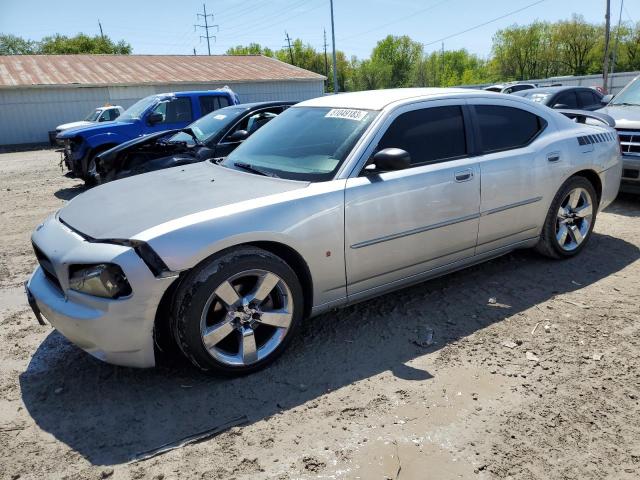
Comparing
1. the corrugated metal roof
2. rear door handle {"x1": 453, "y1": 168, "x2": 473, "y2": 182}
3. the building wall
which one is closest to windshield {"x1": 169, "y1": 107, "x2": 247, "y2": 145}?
rear door handle {"x1": 453, "y1": 168, "x2": 473, "y2": 182}

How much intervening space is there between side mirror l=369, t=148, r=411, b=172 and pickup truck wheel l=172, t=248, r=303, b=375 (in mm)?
927

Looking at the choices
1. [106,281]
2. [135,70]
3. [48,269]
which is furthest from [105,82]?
[106,281]

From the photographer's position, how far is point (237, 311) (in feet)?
9.70

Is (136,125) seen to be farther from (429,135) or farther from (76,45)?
(76,45)

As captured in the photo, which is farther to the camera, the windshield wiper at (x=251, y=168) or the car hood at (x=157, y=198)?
the windshield wiper at (x=251, y=168)

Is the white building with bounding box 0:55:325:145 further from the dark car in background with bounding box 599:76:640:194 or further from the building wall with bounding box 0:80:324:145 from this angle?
the dark car in background with bounding box 599:76:640:194

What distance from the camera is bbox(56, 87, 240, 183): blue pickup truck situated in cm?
947

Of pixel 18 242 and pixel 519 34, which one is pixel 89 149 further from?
pixel 519 34

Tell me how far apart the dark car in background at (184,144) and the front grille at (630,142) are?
16.1 ft

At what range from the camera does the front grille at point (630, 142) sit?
642 centimetres

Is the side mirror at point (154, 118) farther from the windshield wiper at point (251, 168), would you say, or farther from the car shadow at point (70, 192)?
the windshield wiper at point (251, 168)

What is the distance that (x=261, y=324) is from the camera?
10.2ft

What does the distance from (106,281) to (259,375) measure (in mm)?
1044

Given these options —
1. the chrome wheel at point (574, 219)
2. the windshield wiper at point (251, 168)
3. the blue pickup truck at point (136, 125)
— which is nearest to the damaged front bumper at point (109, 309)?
the windshield wiper at point (251, 168)
